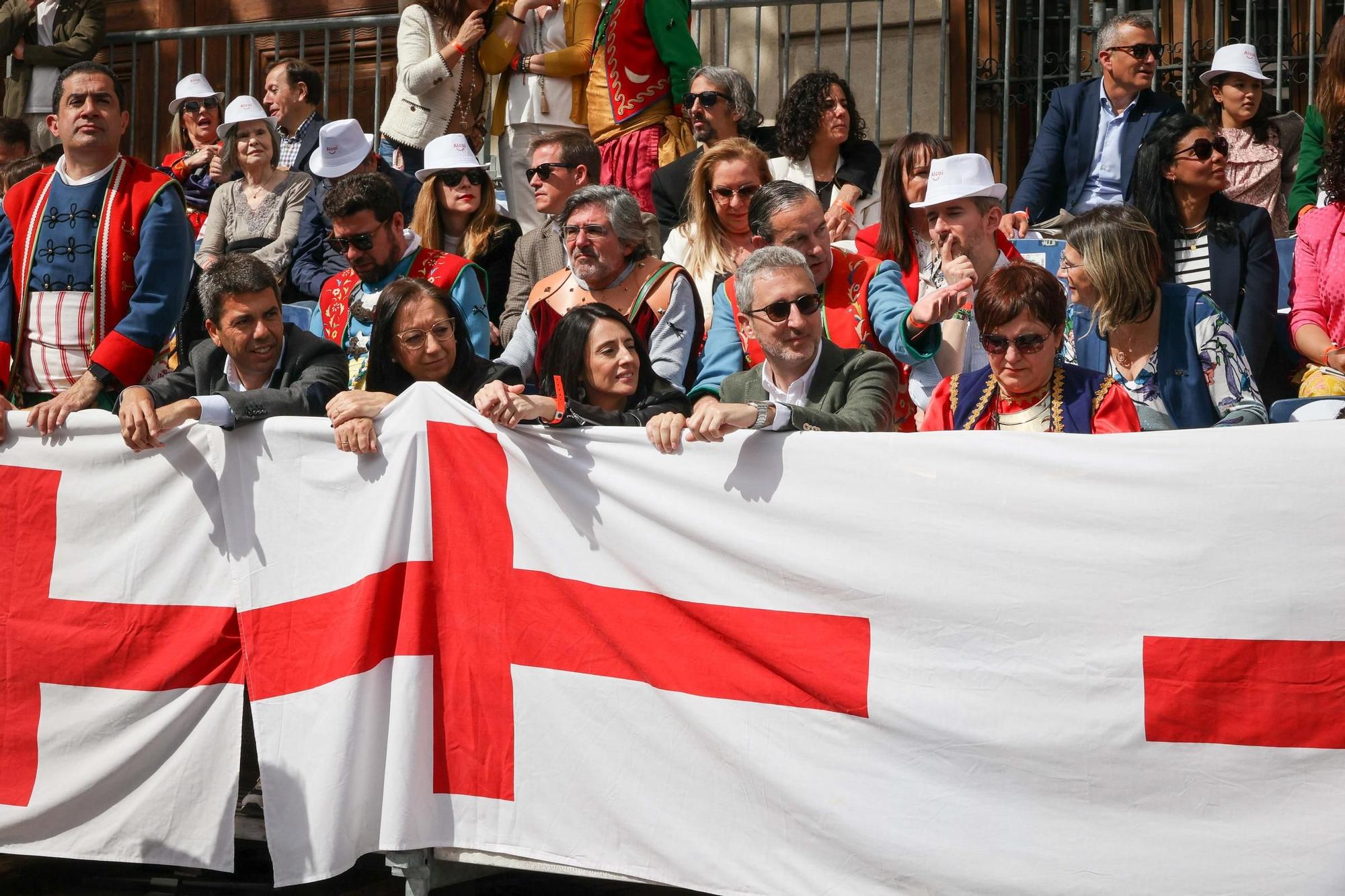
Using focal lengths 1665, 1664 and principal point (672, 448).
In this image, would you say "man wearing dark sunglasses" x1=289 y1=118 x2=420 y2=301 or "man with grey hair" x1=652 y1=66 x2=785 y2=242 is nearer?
"man with grey hair" x1=652 y1=66 x2=785 y2=242

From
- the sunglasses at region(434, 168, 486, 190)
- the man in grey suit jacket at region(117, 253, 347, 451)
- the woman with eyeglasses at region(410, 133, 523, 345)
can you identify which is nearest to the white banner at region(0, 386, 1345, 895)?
the man in grey suit jacket at region(117, 253, 347, 451)

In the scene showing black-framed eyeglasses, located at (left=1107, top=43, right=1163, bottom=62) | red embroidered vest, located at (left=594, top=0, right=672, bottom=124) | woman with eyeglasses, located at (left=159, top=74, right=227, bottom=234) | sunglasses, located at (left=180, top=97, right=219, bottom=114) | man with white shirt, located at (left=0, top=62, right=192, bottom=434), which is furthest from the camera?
sunglasses, located at (left=180, top=97, right=219, bottom=114)

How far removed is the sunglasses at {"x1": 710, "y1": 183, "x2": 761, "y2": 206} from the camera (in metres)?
5.54

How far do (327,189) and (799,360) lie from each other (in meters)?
3.28

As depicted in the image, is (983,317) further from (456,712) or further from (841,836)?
(456,712)

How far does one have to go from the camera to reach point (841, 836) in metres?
3.54

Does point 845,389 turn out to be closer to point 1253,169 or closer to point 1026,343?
point 1026,343

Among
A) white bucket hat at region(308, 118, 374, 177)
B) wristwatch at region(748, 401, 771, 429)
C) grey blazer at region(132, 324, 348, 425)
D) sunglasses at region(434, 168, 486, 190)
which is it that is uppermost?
white bucket hat at region(308, 118, 374, 177)

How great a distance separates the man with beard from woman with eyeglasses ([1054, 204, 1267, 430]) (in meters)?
1.93

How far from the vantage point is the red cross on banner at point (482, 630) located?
3.76 metres

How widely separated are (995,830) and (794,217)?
2.13 meters

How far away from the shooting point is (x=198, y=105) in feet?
27.9

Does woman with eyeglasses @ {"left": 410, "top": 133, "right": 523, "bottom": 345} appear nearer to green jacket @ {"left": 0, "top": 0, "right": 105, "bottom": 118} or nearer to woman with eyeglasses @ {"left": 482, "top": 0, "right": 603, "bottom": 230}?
woman with eyeglasses @ {"left": 482, "top": 0, "right": 603, "bottom": 230}

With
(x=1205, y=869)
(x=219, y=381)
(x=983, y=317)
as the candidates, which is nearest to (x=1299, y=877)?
(x=1205, y=869)
